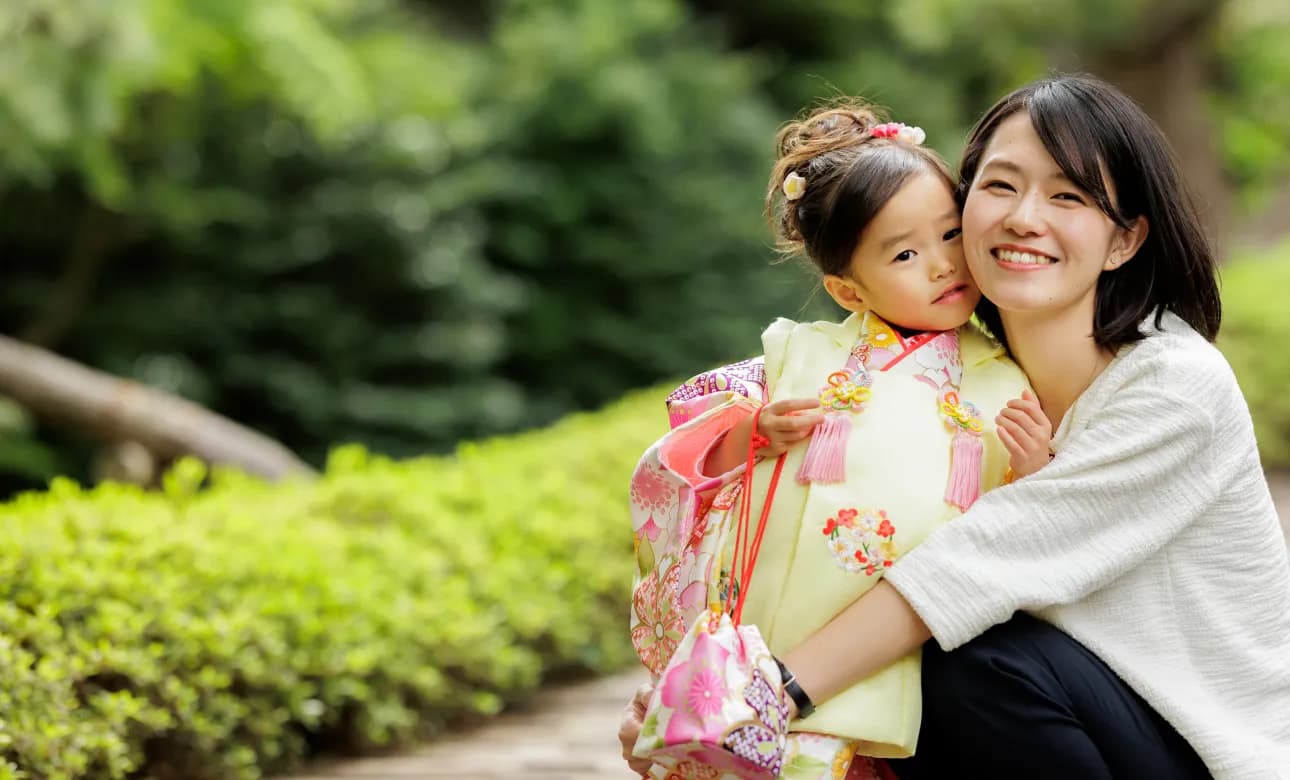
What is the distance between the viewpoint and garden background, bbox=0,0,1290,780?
320 cm

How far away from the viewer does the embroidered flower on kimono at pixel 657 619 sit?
2.03 metres

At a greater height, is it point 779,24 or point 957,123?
point 779,24

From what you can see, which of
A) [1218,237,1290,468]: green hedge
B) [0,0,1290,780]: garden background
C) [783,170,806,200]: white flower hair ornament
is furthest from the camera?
[1218,237,1290,468]: green hedge

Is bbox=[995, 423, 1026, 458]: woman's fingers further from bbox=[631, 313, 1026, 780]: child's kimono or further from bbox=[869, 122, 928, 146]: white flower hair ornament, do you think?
bbox=[869, 122, 928, 146]: white flower hair ornament

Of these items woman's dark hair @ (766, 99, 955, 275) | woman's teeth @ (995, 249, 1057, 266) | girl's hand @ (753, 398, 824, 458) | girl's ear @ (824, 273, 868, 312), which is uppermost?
woman's dark hair @ (766, 99, 955, 275)

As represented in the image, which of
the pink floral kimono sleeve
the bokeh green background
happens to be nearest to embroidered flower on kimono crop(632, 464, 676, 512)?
the pink floral kimono sleeve

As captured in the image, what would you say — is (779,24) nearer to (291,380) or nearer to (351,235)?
(351,235)

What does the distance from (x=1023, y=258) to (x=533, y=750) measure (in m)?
2.09

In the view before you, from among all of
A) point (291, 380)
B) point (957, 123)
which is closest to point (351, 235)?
point (291, 380)

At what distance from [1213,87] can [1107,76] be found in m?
2.80

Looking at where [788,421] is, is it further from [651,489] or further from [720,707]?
[720,707]

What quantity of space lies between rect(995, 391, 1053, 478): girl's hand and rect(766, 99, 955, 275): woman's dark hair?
32 centimetres

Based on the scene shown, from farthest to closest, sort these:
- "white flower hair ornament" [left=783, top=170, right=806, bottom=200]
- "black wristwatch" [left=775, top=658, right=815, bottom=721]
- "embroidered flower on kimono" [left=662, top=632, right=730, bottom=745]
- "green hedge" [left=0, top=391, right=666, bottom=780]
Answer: "green hedge" [left=0, top=391, right=666, bottom=780], "white flower hair ornament" [left=783, top=170, right=806, bottom=200], "black wristwatch" [left=775, top=658, right=815, bottom=721], "embroidered flower on kimono" [left=662, top=632, right=730, bottom=745]

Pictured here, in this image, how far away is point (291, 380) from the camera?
8.14m
